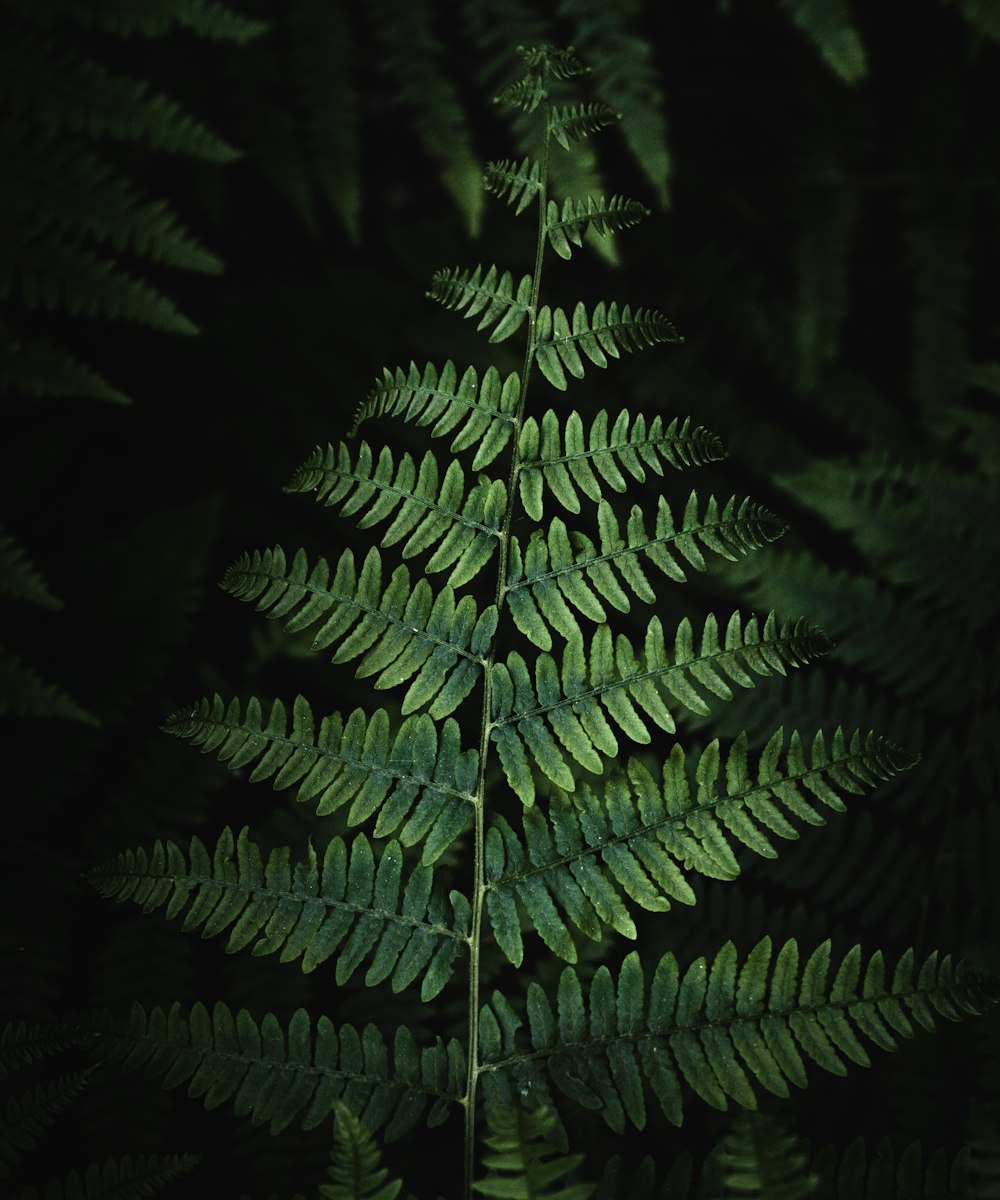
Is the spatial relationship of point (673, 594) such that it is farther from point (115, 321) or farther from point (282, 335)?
point (115, 321)

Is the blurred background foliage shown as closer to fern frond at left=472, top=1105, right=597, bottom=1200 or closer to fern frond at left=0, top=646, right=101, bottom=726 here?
fern frond at left=0, top=646, right=101, bottom=726

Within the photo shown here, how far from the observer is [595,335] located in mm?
1371

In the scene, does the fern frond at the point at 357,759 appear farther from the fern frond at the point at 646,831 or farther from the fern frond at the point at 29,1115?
the fern frond at the point at 29,1115

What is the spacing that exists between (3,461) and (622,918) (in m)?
1.96

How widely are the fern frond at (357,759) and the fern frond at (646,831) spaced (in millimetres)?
84

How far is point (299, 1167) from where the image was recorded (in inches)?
66.1

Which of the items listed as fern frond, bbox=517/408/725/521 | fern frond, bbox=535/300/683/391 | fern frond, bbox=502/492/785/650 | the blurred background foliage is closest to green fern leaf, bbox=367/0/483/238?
the blurred background foliage

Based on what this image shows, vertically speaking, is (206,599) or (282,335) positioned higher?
(282,335)

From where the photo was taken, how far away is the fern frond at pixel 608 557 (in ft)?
4.26

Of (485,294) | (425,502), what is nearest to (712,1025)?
(425,502)

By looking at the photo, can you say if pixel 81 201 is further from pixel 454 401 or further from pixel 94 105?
pixel 454 401

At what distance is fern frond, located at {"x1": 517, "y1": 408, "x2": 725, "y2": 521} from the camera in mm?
1319

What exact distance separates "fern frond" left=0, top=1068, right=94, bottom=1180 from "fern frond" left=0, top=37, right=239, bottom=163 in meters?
1.87

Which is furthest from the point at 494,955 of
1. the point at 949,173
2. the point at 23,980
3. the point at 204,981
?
the point at 949,173
